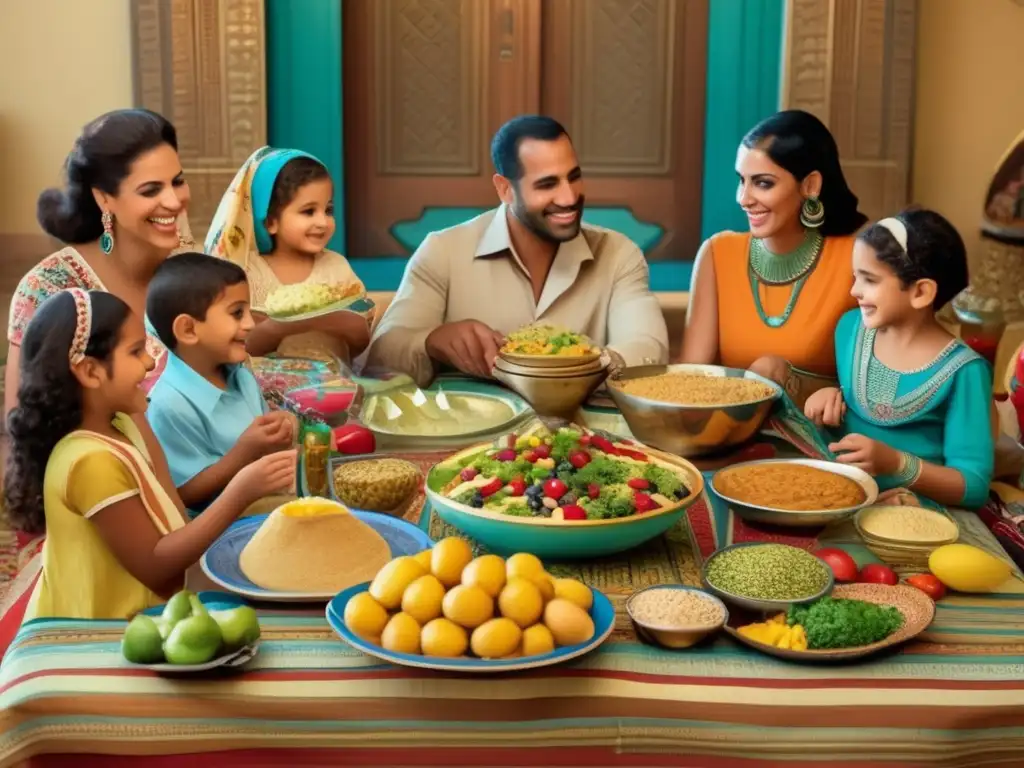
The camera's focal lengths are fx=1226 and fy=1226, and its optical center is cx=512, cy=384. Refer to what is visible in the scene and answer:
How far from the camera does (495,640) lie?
51.5 inches

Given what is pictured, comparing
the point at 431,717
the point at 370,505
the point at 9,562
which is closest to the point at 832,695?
the point at 431,717

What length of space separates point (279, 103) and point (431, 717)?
3.85 m

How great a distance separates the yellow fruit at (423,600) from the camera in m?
1.34

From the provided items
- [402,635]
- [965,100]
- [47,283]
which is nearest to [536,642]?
[402,635]

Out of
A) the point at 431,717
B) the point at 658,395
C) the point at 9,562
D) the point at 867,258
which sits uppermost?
the point at 867,258

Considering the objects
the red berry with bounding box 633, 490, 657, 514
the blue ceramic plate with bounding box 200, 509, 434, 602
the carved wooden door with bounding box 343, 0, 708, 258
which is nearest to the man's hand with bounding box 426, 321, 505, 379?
the blue ceramic plate with bounding box 200, 509, 434, 602

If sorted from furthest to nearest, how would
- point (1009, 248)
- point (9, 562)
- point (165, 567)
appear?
point (1009, 248) < point (9, 562) < point (165, 567)

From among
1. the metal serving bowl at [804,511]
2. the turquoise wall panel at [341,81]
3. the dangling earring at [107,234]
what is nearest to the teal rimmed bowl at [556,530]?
the metal serving bowl at [804,511]

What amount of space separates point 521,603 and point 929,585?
58 cm

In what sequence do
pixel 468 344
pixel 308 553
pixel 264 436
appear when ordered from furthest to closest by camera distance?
pixel 468 344
pixel 264 436
pixel 308 553

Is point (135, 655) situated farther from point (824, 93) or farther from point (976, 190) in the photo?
point (976, 190)

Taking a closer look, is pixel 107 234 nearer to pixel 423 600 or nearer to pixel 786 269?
pixel 423 600

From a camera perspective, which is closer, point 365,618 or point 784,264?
point 365,618

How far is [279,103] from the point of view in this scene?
15.7ft
